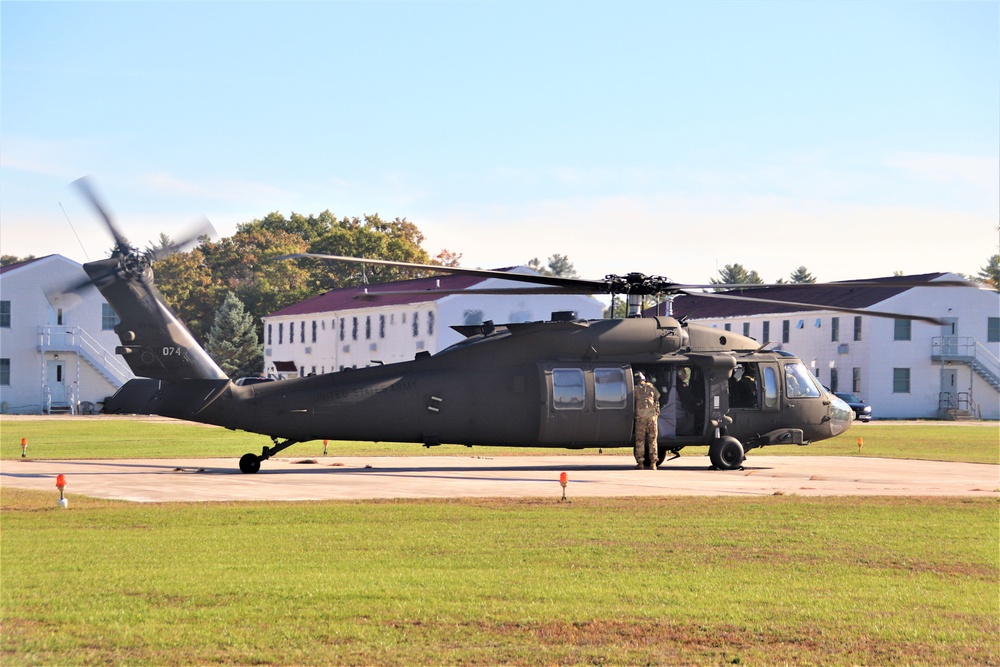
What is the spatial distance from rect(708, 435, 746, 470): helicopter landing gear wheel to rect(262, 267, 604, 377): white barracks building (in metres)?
39.2

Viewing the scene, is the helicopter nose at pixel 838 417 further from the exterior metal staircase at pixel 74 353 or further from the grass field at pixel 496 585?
the exterior metal staircase at pixel 74 353

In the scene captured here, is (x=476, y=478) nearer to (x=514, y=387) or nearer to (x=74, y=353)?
(x=514, y=387)

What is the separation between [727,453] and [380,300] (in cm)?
6002

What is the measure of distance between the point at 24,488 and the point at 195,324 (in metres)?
92.1

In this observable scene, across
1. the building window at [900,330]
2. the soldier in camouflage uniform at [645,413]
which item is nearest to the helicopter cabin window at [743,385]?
the soldier in camouflage uniform at [645,413]

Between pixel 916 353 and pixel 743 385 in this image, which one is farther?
pixel 916 353

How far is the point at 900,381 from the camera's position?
254 ft

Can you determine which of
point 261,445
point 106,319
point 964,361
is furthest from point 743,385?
point 106,319

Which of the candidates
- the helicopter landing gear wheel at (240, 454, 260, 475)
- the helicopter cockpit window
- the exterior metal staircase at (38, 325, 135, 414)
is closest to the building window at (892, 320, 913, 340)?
the helicopter cockpit window

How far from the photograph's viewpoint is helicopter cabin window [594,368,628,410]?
2745 cm

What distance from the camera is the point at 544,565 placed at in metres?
14.3

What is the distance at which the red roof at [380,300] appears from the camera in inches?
2977

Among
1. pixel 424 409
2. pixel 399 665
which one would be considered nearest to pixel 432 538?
pixel 399 665

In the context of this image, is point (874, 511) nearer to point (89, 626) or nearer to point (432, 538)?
point (432, 538)
